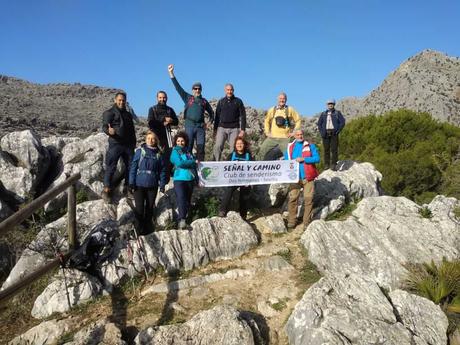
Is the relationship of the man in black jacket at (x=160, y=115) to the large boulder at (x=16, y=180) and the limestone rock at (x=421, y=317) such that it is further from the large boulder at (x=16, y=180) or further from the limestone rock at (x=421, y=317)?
the limestone rock at (x=421, y=317)

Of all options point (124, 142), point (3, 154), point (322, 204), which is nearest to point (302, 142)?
point (322, 204)

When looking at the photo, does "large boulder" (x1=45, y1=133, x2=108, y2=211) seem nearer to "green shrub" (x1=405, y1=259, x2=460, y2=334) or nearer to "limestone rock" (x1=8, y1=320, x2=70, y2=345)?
"limestone rock" (x1=8, y1=320, x2=70, y2=345)

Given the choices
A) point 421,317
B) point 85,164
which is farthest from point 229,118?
point 421,317

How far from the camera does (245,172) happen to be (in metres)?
8.97

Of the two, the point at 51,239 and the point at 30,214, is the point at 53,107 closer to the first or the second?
the point at 51,239

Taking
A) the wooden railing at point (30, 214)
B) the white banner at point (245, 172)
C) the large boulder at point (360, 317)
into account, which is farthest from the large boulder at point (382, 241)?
the wooden railing at point (30, 214)

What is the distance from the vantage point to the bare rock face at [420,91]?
39.0 metres

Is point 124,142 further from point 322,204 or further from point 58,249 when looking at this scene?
point 322,204

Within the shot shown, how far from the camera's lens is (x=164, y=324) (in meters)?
5.70

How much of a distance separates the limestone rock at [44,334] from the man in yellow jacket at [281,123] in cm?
684

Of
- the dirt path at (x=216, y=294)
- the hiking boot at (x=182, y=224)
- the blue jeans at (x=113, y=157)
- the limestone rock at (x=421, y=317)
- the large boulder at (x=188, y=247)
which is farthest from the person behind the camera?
the blue jeans at (x=113, y=157)

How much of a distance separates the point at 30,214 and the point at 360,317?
5.34 metres

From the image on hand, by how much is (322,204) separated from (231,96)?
4118 millimetres

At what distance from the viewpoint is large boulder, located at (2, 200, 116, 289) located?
6988 mm
